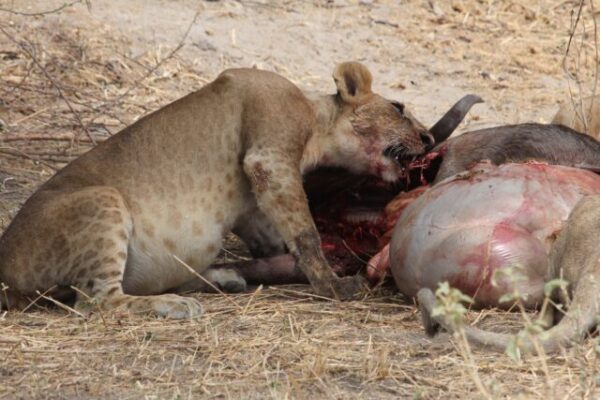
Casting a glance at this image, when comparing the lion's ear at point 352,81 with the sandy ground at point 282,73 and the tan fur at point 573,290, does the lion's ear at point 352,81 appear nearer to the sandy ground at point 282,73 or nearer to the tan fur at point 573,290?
the sandy ground at point 282,73

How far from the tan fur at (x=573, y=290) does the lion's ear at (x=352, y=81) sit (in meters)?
1.70

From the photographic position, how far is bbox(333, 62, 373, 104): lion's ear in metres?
6.52

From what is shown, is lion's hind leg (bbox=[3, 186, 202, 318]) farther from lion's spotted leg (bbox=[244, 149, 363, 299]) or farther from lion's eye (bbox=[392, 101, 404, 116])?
lion's eye (bbox=[392, 101, 404, 116])

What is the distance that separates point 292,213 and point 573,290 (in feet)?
5.07

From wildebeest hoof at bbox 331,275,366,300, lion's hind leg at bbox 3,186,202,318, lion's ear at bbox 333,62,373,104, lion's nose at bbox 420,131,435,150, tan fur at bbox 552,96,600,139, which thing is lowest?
wildebeest hoof at bbox 331,275,366,300

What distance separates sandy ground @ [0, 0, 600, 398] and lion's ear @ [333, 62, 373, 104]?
108 cm

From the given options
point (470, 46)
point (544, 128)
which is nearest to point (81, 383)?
point (544, 128)

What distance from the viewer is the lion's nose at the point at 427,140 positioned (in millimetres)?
6547

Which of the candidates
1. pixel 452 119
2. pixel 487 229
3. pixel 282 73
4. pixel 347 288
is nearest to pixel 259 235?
pixel 347 288

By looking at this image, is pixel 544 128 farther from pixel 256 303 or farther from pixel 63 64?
pixel 63 64

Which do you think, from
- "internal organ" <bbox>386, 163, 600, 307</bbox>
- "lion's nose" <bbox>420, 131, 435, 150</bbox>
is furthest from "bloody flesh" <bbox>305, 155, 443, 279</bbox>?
"internal organ" <bbox>386, 163, 600, 307</bbox>

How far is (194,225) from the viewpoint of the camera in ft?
19.9

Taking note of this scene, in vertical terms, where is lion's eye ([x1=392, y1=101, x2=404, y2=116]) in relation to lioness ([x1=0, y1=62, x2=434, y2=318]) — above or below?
above

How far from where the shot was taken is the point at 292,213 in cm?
593
